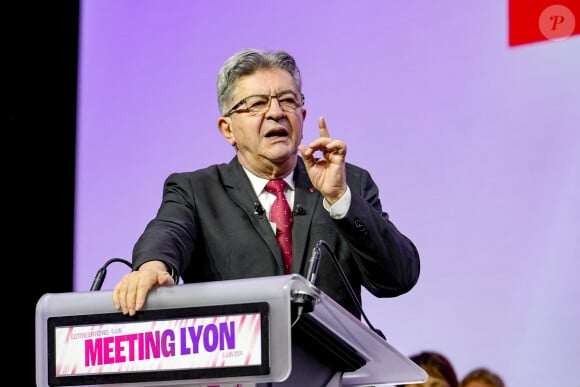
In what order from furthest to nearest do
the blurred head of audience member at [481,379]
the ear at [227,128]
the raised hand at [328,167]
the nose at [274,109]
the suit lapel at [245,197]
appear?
the blurred head of audience member at [481,379]
the ear at [227,128]
the nose at [274,109]
the suit lapel at [245,197]
the raised hand at [328,167]

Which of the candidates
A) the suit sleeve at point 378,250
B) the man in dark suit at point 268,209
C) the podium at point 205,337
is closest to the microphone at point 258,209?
the man in dark suit at point 268,209

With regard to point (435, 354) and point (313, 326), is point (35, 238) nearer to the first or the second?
point (435, 354)

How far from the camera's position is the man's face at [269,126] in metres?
2.21

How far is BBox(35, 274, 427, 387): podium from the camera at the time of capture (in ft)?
4.85

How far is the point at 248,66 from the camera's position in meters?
2.24

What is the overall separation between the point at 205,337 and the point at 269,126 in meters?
0.81

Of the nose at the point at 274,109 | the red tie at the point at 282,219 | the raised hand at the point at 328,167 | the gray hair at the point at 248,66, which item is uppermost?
the gray hair at the point at 248,66

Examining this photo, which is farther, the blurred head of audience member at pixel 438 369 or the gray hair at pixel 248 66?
the blurred head of audience member at pixel 438 369

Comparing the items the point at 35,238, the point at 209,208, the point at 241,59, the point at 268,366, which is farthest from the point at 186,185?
the point at 35,238

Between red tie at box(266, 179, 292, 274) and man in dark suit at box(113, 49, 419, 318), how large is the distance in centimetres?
1

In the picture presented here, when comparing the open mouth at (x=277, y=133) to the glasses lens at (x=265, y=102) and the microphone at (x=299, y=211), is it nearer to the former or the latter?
the glasses lens at (x=265, y=102)

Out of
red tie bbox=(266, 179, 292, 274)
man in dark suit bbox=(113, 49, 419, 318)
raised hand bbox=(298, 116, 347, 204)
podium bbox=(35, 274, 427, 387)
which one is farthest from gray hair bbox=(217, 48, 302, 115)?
podium bbox=(35, 274, 427, 387)

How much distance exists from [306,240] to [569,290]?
3.34ft

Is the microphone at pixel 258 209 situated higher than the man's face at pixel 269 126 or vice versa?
the man's face at pixel 269 126
